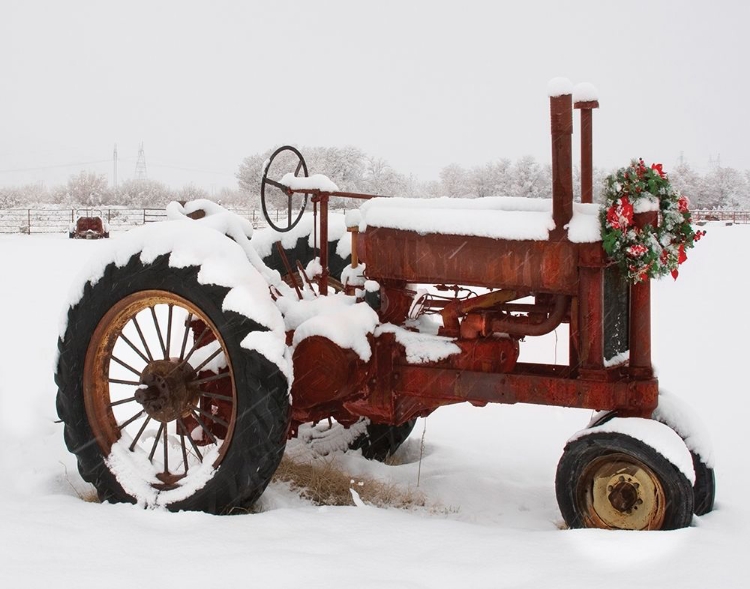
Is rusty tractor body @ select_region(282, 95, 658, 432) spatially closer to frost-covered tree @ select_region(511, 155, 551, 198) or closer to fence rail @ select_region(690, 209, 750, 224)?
frost-covered tree @ select_region(511, 155, 551, 198)

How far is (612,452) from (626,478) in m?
0.11

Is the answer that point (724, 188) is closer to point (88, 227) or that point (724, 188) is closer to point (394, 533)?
point (88, 227)

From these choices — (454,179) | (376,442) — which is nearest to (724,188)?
(454,179)

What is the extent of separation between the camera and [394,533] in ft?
9.59

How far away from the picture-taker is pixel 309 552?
2717mm

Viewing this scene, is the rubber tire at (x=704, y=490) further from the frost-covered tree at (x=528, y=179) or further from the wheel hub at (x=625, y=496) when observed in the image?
the frost-covered tree at (x=528, y=179)

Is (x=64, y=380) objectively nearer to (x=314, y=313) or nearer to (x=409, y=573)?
(x=314, y=313)

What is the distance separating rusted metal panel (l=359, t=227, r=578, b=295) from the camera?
10.6 feet

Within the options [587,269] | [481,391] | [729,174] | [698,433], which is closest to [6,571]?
[481,391]

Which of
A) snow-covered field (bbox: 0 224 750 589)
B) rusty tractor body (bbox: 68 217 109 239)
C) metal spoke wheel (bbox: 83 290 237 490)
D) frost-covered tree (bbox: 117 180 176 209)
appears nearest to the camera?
snow-covered field (bbox: 0 224 750 589)

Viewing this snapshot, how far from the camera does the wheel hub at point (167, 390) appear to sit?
3.41 metres

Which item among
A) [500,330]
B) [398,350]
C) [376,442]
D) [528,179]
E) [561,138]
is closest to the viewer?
[561,138]

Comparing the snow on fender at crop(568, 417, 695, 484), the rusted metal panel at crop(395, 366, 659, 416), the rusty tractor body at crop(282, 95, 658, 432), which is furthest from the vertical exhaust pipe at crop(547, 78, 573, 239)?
the snow on fender at crop(568, 417, 695, 484)

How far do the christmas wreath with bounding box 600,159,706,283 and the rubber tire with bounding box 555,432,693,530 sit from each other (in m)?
0.64
